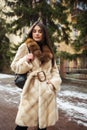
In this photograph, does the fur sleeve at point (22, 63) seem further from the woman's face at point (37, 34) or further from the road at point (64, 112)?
the road at point (64, 112)

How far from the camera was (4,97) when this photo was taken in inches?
334

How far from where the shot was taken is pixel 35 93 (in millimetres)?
3373

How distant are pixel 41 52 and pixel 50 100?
2.00ft

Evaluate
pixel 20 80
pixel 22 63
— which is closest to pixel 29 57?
pixel 22 63

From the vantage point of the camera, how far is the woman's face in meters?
3.52

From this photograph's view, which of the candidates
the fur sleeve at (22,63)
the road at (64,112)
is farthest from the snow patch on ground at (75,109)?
the fur sleeve at (22,63)

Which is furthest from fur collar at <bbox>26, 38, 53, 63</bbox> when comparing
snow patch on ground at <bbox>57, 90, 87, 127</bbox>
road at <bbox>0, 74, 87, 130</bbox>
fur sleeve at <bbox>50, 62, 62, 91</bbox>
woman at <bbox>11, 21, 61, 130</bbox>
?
snow patch on ground at <bbox>57, 90, 87, 127</bbox>

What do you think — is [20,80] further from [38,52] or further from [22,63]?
[38,52]

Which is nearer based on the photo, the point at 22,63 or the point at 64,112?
the point at 22,63

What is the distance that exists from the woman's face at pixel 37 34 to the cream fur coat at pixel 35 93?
0.08m

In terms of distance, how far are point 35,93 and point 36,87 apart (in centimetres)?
7

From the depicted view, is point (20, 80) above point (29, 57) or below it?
below

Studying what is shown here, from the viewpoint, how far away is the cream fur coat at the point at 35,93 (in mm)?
3362

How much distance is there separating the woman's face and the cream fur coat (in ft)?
0.27
